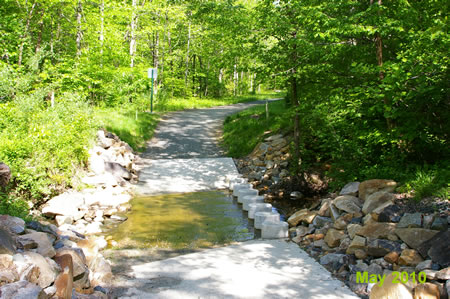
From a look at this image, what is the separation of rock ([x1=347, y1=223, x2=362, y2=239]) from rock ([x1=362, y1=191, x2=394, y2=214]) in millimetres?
379

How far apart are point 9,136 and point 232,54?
5.46m

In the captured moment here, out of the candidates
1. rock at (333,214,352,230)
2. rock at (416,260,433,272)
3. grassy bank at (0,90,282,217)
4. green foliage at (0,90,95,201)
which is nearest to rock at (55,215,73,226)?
grassy bank at (0,90,282,217)

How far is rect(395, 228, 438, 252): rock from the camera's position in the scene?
4645 millimetres

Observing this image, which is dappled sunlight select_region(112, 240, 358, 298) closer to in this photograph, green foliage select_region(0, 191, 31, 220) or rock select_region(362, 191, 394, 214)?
rock select_region(362, 191, 394, 214)

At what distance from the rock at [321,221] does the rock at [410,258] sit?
1780 mm

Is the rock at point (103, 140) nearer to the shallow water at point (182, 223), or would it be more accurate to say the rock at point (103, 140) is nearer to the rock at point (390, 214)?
the shallow water at point (182, 223)

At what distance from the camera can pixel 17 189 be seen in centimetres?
678

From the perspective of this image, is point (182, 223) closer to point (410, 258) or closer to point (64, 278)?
point (64, 278)

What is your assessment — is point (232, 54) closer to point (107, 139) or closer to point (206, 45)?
point (107, 139)

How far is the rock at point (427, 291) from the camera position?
12.2ft

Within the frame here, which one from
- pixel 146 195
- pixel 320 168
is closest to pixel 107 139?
pixel 146 195

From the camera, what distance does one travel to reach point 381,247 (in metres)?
4.89

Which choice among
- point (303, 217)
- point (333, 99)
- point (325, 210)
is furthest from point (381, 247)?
point (333, 99)

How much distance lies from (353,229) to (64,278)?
12.8 feet
